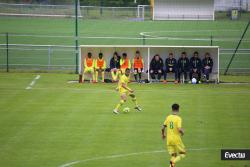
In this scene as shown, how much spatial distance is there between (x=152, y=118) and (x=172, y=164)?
27.2ft

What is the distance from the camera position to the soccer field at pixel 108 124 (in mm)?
20609

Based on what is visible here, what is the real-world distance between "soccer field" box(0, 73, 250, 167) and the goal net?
115ft

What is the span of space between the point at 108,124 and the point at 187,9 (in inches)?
→ 1815

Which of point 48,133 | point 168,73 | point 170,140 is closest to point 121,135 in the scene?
point 48,133

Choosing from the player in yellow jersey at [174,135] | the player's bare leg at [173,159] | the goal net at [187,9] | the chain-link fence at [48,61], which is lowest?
the player's bare leg at [173,159]

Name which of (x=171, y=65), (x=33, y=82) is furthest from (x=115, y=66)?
(x=33, y=82)

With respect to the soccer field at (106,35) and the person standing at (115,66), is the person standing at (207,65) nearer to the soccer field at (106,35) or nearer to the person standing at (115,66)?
the person standing at (115,66)

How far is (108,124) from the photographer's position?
25.3m

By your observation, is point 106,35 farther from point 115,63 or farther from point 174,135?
point 174,135

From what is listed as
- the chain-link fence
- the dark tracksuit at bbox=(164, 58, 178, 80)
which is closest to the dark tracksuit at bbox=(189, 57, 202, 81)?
the dark tracksuit at bbox=(164, 58, 178, 80)

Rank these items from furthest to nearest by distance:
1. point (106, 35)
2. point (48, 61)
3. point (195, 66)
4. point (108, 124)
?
point (106, 35)
point (48, 61)
point (195, 66)
point (108, 124)

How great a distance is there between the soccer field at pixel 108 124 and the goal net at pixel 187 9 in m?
35.1

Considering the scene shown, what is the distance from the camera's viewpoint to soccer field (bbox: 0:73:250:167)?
20.6 meters

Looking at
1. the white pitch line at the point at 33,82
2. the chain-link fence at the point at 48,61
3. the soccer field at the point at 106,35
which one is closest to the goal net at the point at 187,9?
the soccer field at the point at 106,35
